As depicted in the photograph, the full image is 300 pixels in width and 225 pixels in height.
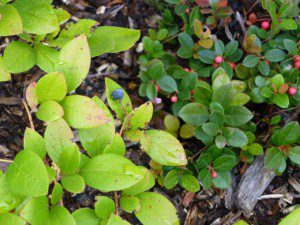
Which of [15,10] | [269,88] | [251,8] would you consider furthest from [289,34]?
[15,10]

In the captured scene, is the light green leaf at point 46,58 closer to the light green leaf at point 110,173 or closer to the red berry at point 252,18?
the light green leaf at point 110,173

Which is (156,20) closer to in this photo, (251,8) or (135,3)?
(135,3)

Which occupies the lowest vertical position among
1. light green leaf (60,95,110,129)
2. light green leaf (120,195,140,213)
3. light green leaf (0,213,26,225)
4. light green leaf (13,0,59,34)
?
light green leaf (120,195,140,213)

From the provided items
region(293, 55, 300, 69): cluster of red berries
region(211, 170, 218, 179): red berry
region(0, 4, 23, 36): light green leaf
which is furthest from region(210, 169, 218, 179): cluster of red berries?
region(0, 4, 23, 36): light green leaf

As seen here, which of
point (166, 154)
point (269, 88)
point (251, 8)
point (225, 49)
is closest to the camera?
point (166, 154)

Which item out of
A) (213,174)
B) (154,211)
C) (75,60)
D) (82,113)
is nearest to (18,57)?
(75,60)

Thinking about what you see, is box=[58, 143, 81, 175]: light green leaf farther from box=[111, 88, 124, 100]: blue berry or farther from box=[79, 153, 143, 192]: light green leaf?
box=[111, 88, 124, 100]: blue berry
